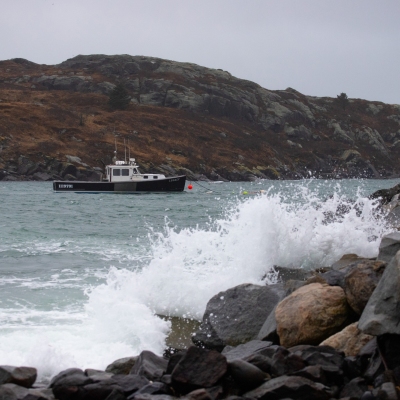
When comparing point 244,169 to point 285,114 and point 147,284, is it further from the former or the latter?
point 147,284

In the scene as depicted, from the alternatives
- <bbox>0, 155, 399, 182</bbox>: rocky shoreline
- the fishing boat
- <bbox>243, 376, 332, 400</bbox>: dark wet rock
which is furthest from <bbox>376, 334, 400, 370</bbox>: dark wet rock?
<bbox>0, 155, 399, 182</bbox>: rocky shoreline

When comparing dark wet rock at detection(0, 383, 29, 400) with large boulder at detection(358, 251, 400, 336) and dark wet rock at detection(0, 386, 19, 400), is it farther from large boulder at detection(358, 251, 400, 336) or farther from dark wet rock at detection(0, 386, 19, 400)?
large boulder at detection(358, 251, 400, 336)

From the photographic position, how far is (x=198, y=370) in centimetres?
536

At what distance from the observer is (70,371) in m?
5.86

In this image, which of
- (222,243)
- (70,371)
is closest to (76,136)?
(222,243)

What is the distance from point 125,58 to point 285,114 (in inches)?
1380

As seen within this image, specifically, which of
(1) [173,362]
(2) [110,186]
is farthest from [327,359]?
(2) [110,186]

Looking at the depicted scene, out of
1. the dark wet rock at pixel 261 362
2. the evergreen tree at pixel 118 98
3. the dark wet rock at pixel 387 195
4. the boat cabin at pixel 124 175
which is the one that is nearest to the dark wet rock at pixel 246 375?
the dark wet rock at pixel 261 362

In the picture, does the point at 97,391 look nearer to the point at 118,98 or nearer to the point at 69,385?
the point at 69,385

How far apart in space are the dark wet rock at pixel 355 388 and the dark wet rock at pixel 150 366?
5.37 feet

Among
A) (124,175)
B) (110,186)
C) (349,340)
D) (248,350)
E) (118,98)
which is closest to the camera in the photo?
(349,340)

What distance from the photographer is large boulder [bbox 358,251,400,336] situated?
17.5ft

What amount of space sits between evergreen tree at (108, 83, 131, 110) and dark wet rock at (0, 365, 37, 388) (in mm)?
96189

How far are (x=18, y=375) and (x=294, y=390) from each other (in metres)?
2.60
